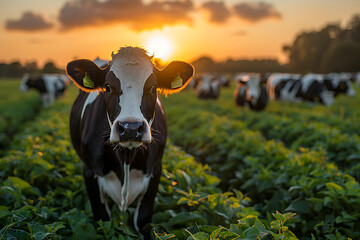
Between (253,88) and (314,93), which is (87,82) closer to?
(253,88)

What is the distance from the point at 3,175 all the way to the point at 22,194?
0.78 m

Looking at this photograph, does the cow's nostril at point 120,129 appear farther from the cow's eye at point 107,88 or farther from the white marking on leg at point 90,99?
the white marking on leg at point 90,99

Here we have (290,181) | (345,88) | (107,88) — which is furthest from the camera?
(345,88)

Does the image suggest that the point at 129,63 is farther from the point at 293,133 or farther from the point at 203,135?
the point at 293,133

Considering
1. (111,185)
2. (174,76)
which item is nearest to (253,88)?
(174,76)

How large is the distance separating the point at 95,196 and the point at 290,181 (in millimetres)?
2731

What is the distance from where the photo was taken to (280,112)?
45.0ft

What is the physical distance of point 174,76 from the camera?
321cm

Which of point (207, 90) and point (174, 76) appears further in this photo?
point (207, 90)

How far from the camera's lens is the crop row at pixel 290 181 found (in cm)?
359

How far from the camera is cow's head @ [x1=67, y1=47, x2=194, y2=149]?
251cm

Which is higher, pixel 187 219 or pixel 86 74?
pixel 86 74

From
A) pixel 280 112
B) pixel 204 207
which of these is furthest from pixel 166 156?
pixel 280 112

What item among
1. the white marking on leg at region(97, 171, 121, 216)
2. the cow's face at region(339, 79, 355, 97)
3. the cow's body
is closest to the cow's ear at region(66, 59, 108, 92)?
the cow's body
